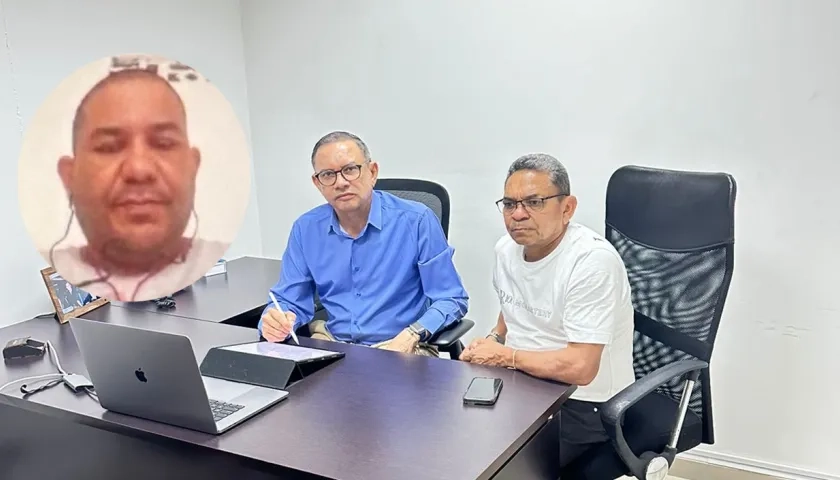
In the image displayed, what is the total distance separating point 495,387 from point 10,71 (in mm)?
1578

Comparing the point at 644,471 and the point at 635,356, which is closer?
the point at 644,471

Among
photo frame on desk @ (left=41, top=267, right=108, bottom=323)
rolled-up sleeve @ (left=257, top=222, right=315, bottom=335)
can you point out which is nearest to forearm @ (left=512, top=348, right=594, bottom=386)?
rolled-up sleeve @ (left=257, top=222, right=315, bottom=335)

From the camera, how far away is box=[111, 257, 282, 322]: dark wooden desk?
2029 millimetres

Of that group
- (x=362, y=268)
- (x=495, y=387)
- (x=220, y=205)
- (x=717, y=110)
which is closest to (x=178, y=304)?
(x=362, y=268)

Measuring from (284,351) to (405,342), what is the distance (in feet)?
1.28

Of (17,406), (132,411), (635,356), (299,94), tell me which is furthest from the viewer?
(299,94)

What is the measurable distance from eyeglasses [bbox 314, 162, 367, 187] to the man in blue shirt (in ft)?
0.08

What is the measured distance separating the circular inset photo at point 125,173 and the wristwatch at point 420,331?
0.77 meters

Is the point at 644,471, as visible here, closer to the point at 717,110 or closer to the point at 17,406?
the point at 717,110

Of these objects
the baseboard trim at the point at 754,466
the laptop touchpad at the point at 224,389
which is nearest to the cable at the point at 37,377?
the laptop touchpad at the point at 224,389

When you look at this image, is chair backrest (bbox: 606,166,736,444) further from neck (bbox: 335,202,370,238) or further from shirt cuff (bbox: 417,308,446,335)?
neck (bbox: 335,202,370,238)

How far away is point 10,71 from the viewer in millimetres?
1869

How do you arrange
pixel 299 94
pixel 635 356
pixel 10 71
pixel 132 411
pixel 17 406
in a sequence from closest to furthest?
1. pixel 132 411
2. pixel 17 406
3. pixel 635 356
4. pixel 10 71
5. pixel 299 94

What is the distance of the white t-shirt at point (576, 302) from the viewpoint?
4.91 ft
